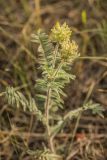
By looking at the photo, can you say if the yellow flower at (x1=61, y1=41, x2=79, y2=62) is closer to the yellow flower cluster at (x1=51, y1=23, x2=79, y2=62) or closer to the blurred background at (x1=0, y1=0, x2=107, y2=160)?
the yellow flower cluster at (x1=51, y1=23, x2=79, y2=62)

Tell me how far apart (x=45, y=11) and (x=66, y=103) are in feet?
2.56

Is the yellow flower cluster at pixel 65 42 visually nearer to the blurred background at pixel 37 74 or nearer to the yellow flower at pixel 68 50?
the yellow flower at pixel 68 50

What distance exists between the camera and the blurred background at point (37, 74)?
197cm

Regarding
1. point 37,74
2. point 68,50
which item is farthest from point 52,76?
point 37,74

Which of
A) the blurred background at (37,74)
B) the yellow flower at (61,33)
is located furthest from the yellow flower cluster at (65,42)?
the blurred background at (37,74)

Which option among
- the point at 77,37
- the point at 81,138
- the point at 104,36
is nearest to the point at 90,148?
the point at 81,138

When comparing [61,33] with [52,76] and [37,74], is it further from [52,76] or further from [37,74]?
[37,74]

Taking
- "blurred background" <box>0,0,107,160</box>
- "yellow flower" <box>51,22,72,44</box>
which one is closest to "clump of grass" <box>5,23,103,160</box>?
"yellow flower" <box>51,22,72,44</box>

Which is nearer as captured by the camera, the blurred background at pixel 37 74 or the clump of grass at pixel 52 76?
the clump of grass at pixel 52 76

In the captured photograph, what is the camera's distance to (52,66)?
1592mm

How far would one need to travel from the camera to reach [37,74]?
7.45ft

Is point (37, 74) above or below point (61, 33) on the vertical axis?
below

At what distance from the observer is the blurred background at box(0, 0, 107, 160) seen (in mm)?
1969

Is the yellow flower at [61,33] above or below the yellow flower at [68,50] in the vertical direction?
above
